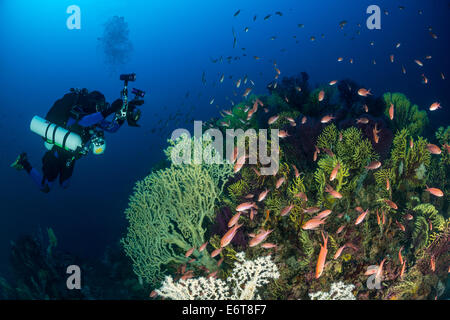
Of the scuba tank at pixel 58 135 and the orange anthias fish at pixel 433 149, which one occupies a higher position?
the scuba tank at pixel 58 135

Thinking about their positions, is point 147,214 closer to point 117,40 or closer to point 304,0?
point 117,40

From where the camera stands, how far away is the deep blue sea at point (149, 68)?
2298cm

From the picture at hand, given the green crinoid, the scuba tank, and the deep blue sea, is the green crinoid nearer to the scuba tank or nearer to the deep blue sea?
the deep blue sea

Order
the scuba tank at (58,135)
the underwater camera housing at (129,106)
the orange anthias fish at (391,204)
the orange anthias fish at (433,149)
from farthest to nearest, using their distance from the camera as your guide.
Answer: the scuba tank at (58,135) → the underwater camera housing at (129,106) → the orange anthias fish at (433,149) → the orange anthias fish at (391,204)

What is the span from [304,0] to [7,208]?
11459cm

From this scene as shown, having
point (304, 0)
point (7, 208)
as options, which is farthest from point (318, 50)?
point (7, 208)

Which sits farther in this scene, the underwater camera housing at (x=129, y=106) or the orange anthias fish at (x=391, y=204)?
the underwater camera housing at (x=129, y=106)

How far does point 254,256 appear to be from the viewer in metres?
3.94

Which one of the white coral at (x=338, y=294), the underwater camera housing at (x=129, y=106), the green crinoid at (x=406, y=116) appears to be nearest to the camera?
the white coral at (x=338, y=294)

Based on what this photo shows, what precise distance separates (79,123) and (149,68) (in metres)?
104

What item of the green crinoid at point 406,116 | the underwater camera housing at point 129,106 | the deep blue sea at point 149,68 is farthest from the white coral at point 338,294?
the deep blue sea at point 149,68

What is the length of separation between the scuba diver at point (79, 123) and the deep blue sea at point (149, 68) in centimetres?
359

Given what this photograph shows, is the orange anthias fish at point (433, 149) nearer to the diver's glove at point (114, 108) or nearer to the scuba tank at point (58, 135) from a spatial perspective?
the diver's glove at point (114, 108)

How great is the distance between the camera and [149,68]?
3883 inches
